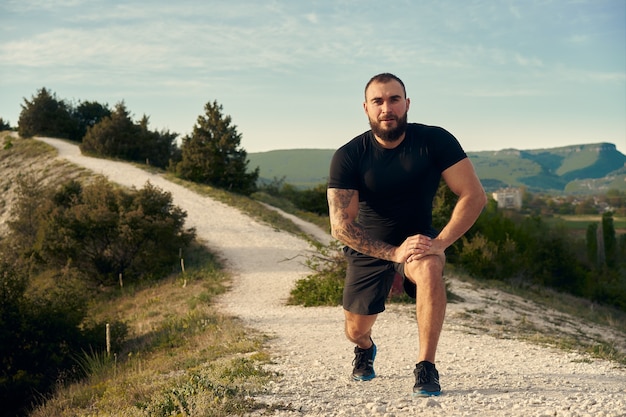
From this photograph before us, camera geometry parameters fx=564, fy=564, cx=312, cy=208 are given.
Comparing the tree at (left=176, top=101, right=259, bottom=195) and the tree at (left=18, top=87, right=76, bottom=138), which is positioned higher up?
the tree at (left=18, top=87, right=76, bottom=138)

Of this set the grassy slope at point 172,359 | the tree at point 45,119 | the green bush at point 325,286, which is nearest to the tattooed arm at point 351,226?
the grassy slope at point 172,359

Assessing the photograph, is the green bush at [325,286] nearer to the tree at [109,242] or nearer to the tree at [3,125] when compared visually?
the tree at [109,242]

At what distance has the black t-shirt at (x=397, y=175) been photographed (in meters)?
4.75

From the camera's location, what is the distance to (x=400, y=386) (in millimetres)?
5340

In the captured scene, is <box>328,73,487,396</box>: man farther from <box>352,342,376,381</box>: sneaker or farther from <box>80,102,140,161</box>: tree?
<box>80,102,140,161</box>: tree

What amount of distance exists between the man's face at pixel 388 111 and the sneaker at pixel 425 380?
1.91m

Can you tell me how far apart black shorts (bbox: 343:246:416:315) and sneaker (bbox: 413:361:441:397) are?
62cm

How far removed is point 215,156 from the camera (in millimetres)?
36375

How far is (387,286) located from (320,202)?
40.6m

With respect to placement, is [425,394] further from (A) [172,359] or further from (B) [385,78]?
(A) [172,359]

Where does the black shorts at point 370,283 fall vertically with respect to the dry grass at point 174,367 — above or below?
above

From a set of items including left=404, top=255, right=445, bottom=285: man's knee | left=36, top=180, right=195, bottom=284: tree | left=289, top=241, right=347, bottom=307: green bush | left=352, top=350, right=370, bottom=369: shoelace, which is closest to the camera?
left=404, top=255, right=445, bottom=285: man's knee

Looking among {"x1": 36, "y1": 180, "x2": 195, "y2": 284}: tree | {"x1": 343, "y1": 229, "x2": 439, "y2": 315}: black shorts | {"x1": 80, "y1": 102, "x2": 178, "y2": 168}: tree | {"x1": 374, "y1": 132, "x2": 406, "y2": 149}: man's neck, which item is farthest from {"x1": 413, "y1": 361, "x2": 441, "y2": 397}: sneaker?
{"x1": 80, "y1": 102, "x2": 178, "y2": 168}: tree

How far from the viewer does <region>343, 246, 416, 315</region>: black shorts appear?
5.02 meters
